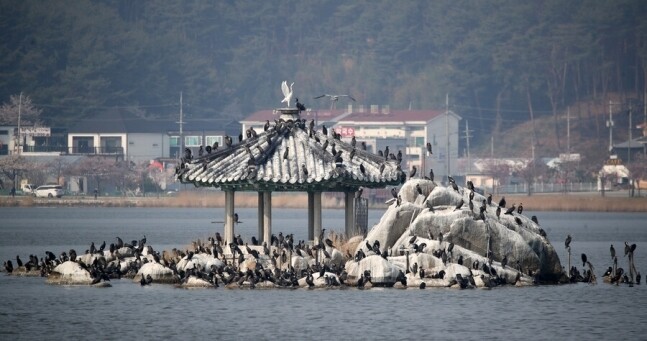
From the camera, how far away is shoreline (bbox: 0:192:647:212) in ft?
430

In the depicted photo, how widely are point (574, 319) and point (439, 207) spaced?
25.4 ft

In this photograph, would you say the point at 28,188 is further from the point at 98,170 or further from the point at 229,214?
the point at 229,214

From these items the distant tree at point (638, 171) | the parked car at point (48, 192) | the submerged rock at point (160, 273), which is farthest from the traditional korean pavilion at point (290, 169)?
the distant tree at point (638, 171)

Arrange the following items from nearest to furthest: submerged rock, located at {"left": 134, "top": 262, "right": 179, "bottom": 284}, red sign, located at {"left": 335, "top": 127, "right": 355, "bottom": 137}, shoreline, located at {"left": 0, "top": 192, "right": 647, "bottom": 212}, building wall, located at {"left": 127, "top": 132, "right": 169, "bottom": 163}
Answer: submerged rock, located at {"left": 134, "top": 262, "right": 179, "bottom": 284}, shoreline, located at {"left": 0, "top": 192, "right": 647, "bottom": 212}, red sign, located at {"left": 335, "top": 127, "right": 355, "bottom": 137}, building wall, located at {"left": 127, "top": 132, "right": 169, "bottom": 163}

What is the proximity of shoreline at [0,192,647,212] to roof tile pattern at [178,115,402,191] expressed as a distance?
71.9 metres

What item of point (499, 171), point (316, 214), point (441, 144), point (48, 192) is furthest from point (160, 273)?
point (441, 144)

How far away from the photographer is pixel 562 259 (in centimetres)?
7206

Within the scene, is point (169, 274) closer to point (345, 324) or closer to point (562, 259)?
point (345, 324)

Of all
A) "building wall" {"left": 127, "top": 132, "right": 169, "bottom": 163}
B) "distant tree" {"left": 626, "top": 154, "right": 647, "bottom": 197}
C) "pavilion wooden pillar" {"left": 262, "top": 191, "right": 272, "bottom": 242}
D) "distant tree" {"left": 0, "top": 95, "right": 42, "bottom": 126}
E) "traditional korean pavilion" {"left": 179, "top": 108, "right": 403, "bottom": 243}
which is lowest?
"pavilion wooden pillar" {"left": 262, "top": 191, "right": 272, "bottom": 242}

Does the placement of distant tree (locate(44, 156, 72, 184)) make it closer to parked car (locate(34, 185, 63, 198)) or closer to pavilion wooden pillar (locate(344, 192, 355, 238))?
parked car (locate(34, 185, 63, 198))

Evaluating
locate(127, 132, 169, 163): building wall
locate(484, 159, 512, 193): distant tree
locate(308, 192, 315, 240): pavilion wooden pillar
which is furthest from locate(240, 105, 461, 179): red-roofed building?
locate(308, 192, 315, 240): pavilion wooden pillar

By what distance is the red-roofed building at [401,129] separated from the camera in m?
174

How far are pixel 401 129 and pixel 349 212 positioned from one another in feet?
402

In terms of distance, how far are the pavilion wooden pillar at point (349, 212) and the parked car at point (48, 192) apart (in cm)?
9303
